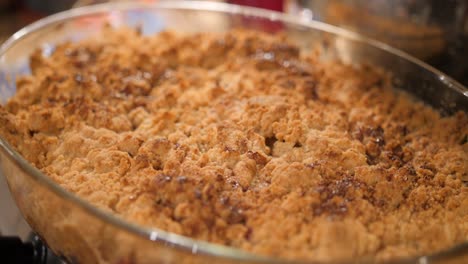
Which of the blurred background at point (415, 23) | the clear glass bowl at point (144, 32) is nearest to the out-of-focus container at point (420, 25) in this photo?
the blurred background at point (415, 23)

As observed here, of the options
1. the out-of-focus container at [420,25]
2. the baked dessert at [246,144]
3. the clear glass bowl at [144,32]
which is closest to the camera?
the clear glass bowl at [144,32]

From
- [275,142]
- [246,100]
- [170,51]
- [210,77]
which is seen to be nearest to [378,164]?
[275,142]

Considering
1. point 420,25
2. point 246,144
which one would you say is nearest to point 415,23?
point 420,25

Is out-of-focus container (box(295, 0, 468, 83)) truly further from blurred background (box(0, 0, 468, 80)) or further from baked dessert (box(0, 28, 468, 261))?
baked dessert (box(0, 28, 468, 261))

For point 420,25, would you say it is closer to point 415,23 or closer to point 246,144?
point 415,23

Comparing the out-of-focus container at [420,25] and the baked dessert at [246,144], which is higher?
the out-of-focus container at [420,25]

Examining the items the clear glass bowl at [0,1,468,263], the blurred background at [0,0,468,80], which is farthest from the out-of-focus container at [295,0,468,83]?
the clear glass bowl at [0,1,468,263]

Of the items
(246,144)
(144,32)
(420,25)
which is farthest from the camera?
(144,32)

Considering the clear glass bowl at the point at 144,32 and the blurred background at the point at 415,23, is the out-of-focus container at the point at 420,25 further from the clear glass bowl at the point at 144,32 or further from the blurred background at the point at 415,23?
the clear glass bowl at the point at 144,32
